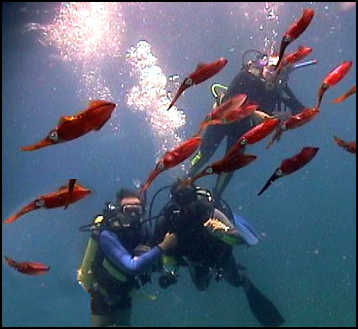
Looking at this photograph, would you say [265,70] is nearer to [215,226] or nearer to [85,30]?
[215,226]

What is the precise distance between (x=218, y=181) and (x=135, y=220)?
100.0 inches

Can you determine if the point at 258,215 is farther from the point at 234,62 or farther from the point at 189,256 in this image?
the point at 189,256

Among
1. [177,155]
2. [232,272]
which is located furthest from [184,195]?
[177,155]

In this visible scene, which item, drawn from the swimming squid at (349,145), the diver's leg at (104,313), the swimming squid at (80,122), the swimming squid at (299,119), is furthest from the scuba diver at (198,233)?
the swimming squid at (80,122)

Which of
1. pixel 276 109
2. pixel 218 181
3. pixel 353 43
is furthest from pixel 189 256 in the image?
pixel 353 43

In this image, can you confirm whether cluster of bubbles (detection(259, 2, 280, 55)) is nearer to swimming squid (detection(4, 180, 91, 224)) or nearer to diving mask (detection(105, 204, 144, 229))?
diving mask (detection(105, 204, 144, 229))

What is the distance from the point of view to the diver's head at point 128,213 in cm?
634

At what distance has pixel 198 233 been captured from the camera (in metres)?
5.96

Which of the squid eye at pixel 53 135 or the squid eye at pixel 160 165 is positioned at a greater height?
the squid eye at pixel 53 135

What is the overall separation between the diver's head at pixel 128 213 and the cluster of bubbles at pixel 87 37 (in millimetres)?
11831

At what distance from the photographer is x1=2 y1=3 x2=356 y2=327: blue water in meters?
22.0

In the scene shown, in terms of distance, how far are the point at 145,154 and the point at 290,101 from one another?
31.4 m

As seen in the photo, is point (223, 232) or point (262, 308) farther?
point (262, 308)

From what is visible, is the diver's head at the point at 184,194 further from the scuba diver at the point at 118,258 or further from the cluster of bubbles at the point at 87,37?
the cluster of bubbles at the point at 87,37
